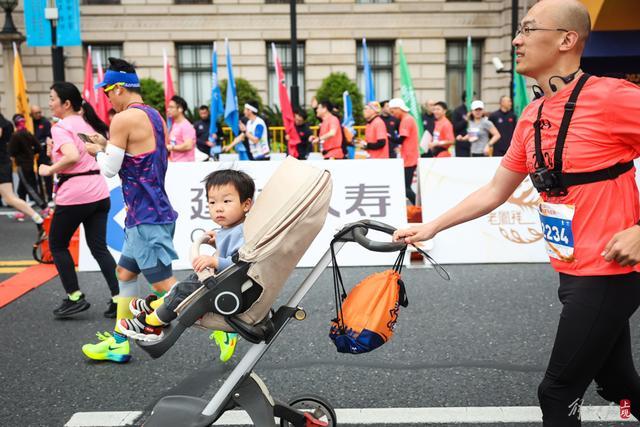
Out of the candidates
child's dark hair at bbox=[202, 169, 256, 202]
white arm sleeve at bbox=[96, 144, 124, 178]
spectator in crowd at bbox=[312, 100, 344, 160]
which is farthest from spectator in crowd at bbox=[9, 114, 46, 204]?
child's dark hair at bbox=[202, 169, 256, 202]

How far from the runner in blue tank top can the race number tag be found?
102 inches

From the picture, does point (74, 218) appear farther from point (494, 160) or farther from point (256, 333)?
point (494, 160)

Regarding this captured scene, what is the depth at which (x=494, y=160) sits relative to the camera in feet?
25.8

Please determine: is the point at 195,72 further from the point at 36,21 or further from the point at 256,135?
the point at 256,135

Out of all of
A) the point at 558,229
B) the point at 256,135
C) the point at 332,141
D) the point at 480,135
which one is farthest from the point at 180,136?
the point at 558,229

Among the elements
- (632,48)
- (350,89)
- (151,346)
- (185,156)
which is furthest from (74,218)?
(350,89)

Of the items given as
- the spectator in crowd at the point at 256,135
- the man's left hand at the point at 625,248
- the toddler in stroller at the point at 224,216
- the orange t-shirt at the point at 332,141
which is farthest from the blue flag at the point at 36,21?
the man's left hand at the point at 625,248

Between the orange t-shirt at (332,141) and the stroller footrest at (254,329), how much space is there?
916 cm

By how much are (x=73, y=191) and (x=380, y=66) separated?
20.9 m

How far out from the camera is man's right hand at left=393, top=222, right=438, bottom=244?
9.23 feet

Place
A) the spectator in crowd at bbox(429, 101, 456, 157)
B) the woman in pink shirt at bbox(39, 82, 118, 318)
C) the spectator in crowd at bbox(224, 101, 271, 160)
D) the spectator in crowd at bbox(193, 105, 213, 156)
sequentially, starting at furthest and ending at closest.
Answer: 1. the spectator in crowd at bbox(193, 105, 213, 156)
2. the spectator in crowd at bbox(224, 101, 271, 160)
3. the spectator in crowd at bbox(429, 101, 456, 157)
4. the woman in pink shirt at bbox(39, 82, 118, 318)

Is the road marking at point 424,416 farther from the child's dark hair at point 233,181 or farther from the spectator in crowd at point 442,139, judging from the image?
the spectator in crowd at point 442,139

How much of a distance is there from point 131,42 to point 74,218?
19.8m

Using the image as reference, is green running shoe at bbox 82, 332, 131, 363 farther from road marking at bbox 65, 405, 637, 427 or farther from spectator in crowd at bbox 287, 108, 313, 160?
spectator in crowd at bbox 287, 108, 313, 160
